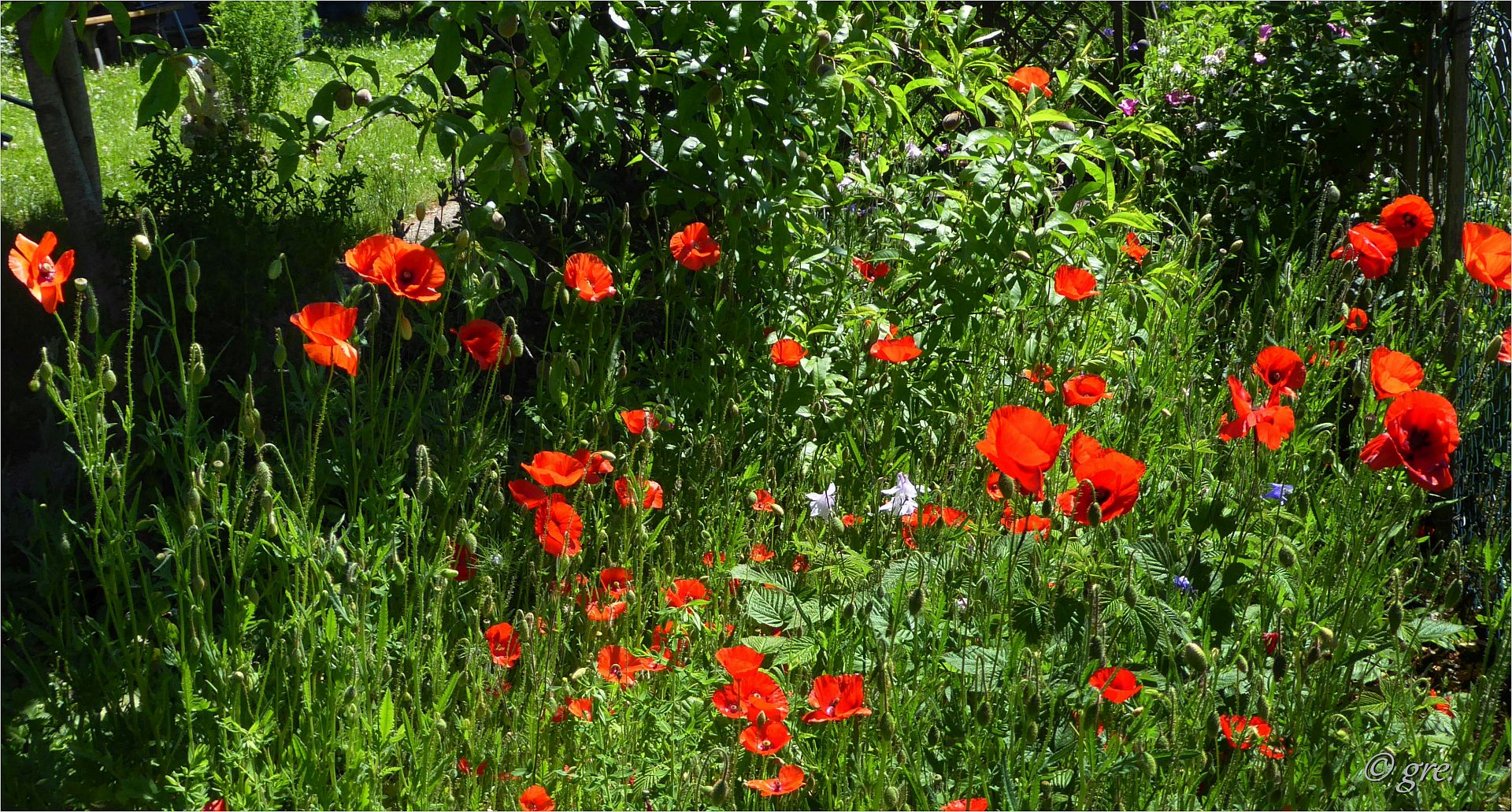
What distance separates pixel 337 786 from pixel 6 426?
81.8 inches

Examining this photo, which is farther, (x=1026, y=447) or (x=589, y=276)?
(x=589, y=276)

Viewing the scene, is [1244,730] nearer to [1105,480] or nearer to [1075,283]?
[1105,480]

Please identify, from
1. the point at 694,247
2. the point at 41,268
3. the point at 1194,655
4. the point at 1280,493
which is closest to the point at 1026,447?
the point at 1194,655

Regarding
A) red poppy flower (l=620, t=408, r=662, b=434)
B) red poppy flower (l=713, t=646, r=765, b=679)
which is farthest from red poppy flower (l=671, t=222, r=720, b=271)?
red poppy flower (l=713, t=646, r=765, b=679)

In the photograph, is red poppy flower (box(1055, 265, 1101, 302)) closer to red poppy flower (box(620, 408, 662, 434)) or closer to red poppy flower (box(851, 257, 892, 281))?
red poppy flower (box(851, 257, 892, 281))

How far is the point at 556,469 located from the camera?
200 cm

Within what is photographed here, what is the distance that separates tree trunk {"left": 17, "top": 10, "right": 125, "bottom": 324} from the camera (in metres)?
3.03

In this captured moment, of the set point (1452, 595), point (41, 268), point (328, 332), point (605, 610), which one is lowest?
point (605, 610)

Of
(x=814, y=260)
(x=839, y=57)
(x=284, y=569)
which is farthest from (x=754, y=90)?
(x=284, y=569)

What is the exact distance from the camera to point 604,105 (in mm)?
2330

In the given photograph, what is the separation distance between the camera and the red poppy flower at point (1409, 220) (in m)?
2.16

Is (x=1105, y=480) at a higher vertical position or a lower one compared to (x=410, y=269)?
lower

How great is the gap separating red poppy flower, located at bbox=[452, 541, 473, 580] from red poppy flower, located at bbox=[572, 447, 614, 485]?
25 cm

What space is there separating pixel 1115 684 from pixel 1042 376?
920mm
